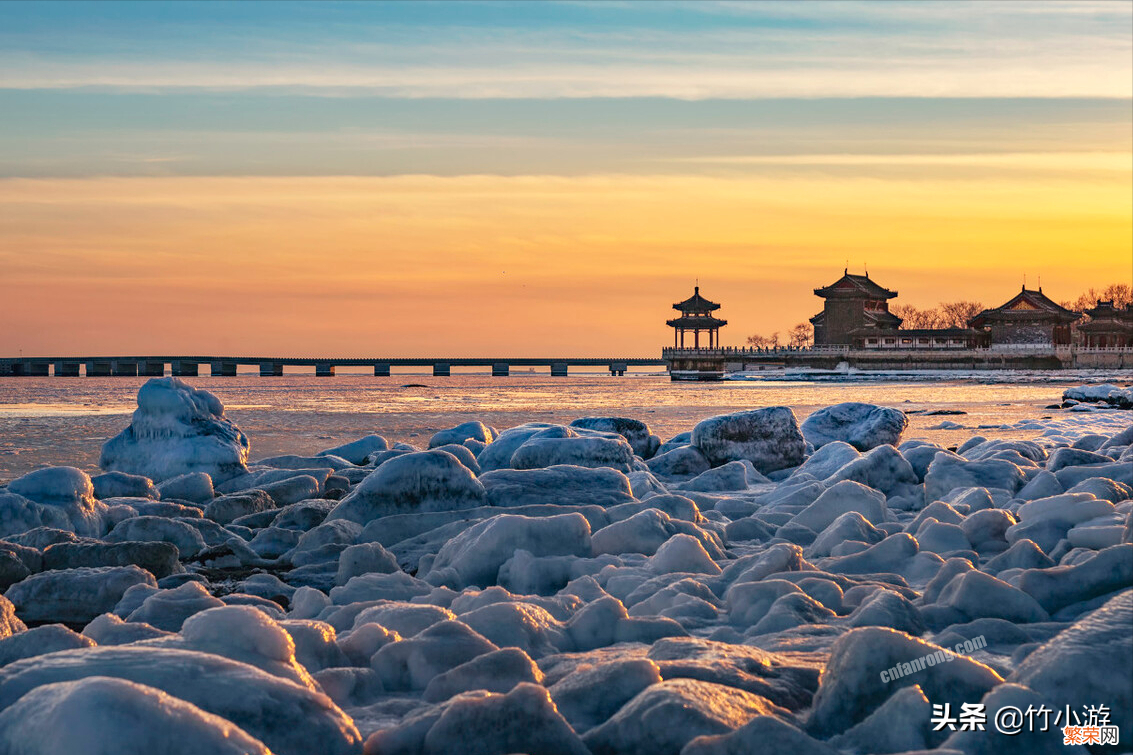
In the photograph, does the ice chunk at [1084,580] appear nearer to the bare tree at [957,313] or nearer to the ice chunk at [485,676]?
the ice chunk at [485,676]

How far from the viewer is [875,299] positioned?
3620 inches

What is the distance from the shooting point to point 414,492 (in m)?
6.61

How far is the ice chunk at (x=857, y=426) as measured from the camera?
1311 centimetres

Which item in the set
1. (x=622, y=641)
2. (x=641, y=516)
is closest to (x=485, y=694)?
(x=622, y=641)

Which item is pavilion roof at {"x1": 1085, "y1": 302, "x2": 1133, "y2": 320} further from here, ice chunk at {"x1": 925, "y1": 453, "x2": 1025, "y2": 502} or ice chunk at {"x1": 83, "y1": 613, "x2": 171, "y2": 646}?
ice chunk at {"x1": 83, "y1": 613, "x2": 171, "y2": 646}

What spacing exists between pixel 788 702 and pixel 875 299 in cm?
9336

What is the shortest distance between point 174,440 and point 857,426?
842 centimetres

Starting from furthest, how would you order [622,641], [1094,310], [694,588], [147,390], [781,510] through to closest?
[1094,310]
[147,390]
[781,510]
[694,588]
[622,641]

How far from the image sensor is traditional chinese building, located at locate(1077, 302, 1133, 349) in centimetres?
8562

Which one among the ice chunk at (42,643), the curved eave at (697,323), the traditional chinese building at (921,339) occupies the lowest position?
the ice chunk at (42,643)

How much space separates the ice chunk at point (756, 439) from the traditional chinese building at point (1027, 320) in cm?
7877

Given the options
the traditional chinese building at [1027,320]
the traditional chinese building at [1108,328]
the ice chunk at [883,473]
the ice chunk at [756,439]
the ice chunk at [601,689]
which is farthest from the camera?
the traditional chinese building at [1108,328]

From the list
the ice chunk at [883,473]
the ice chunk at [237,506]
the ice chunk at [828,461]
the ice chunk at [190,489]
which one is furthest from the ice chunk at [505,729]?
the ice chunk at [190,489]

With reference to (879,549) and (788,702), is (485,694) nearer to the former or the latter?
(788,702)
